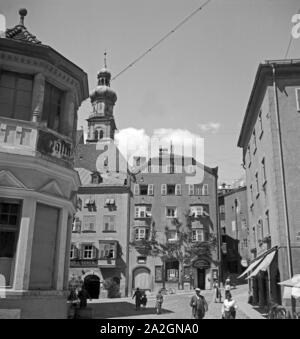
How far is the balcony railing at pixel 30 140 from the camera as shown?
13.2 metres

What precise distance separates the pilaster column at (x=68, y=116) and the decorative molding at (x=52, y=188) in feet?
6.88

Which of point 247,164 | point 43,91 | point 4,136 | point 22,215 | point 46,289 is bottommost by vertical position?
point 46,289

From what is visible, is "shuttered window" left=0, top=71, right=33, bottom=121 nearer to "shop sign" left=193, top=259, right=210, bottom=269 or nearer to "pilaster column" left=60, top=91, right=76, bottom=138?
"pilaster column" left=60, top=91, right=76, bottom=138

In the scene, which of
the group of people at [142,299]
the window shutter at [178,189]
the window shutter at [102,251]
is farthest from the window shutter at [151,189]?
the group of people at [142,299]

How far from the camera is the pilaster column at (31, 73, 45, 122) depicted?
13.8 m

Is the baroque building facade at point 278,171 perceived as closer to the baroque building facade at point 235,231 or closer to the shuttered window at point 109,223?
the shuttered window at point 109,223

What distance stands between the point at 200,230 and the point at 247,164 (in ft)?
52.6

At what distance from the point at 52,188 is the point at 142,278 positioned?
36.2 meters

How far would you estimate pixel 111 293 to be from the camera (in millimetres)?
45812

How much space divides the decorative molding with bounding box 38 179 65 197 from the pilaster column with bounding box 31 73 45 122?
212 cm

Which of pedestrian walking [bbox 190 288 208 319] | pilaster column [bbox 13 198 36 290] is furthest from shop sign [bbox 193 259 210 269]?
pilaster column [bbox 13 198 36 290]
